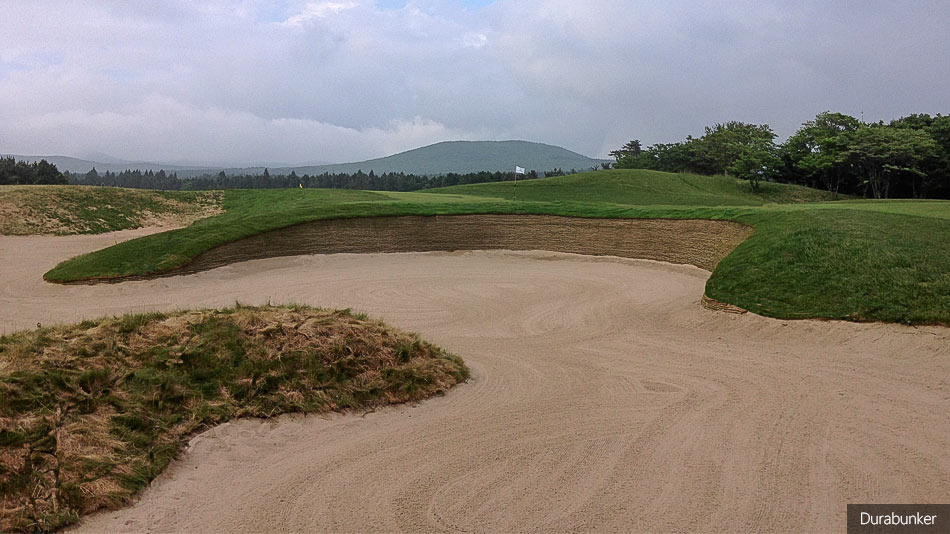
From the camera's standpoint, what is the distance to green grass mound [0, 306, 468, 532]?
5047 mm

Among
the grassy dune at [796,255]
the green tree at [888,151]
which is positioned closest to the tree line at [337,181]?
the green tree at [888,151]

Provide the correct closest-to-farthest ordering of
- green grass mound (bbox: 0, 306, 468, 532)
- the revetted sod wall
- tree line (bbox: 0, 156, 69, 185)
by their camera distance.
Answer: green grass mound (bbox: 0, 306, 468, 532) → the revetted sod wall → tree line (bbox: 0, 156, 69, 185)

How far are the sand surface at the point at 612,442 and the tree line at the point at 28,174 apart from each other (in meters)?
59.5

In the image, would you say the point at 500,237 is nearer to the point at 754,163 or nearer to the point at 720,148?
the point at 754,163

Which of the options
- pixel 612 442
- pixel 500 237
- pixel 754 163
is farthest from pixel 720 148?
pixel 612 442

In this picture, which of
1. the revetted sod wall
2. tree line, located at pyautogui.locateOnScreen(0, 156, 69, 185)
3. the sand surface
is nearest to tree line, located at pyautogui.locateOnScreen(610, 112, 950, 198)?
the revetted sod wall

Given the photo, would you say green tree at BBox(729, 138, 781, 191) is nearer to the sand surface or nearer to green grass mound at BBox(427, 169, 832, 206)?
green grass mound at BBox(427, 169, 832, 206)

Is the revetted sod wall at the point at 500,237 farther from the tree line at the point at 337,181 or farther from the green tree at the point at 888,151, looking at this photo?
the tree line at the point at 337,181

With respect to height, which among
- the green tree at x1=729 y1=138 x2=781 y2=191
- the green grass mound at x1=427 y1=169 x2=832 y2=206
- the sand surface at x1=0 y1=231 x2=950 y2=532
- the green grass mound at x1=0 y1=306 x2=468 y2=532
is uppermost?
the green tree at x1=729 y1=138 x2=781 y2=191

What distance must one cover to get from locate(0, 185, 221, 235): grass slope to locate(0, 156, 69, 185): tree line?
88.7 feet

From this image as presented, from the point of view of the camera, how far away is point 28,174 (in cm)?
5834

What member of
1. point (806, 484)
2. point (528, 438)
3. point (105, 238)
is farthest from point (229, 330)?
point (105, 238)

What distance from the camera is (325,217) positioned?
23.7 m

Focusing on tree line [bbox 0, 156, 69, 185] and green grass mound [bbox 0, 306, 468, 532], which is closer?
green grass mound [bbox 0, 306, 468, 532]
